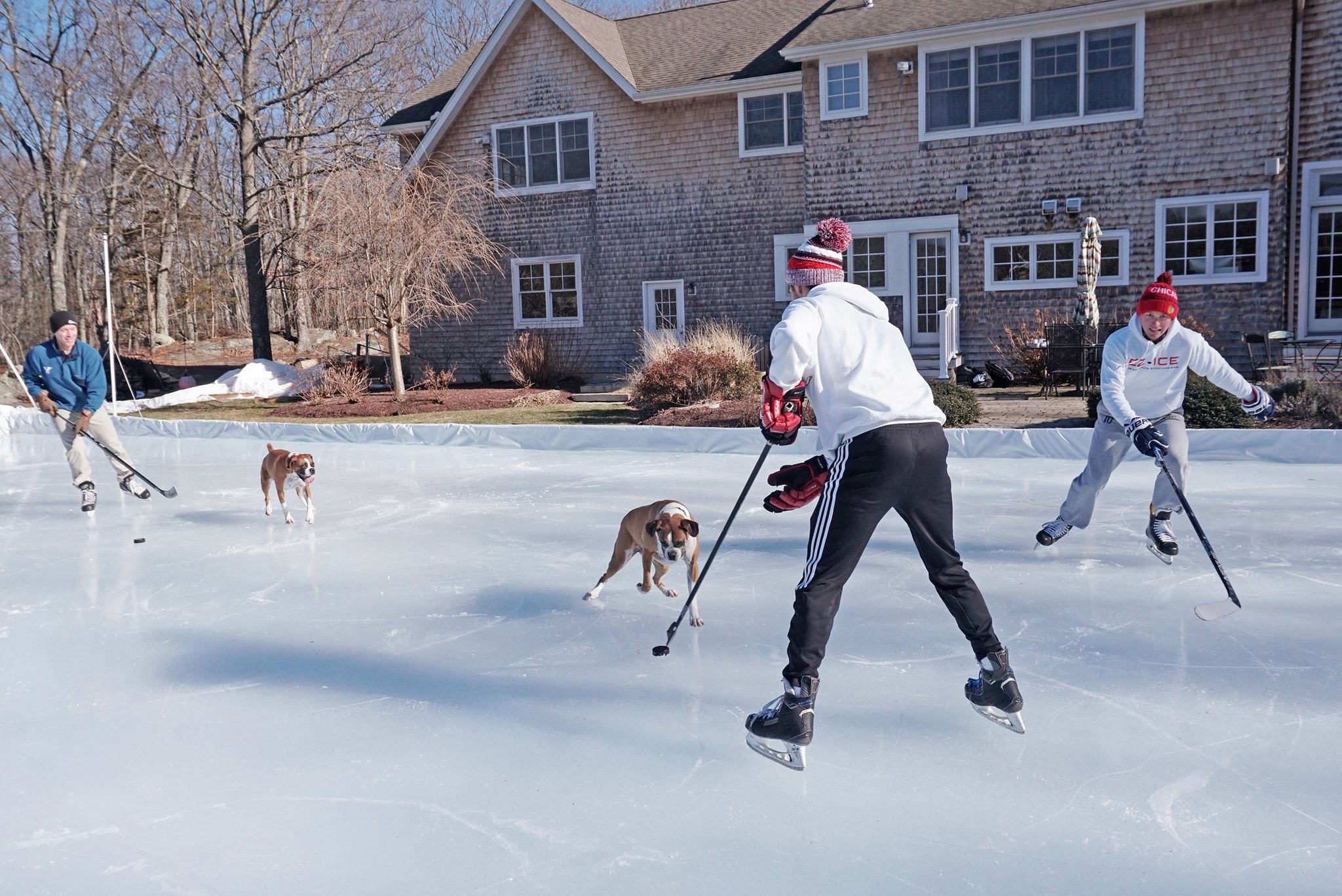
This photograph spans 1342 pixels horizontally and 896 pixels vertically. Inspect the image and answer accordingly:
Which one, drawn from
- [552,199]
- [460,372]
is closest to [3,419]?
[460,372]

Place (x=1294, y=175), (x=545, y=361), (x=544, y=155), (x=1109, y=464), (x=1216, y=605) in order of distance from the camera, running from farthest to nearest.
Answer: (x=544, y=155) → (x=545, y=361) → (x=1294, y=175) → (x=1109, y=464) → (x=1216, y=605)

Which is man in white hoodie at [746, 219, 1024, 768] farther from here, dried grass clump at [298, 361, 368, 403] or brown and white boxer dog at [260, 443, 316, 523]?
dried grass clump at [298, 361, 368, 403]

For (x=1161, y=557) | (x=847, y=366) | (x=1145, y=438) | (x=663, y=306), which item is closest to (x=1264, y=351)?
(x=663, y=306)

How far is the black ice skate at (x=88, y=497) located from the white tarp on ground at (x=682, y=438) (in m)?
4.45

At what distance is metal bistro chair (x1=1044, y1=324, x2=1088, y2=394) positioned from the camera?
1303 cm

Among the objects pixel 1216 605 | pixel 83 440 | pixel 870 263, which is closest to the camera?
pixel 1216 605

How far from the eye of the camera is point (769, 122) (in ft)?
59.0

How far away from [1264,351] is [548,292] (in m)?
12.7

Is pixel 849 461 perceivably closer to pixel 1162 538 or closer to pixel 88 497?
pixel 1162 538

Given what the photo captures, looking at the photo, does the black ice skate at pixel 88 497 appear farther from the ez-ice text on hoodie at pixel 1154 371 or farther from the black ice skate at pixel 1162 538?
the black ice skate at pixel 1162 538

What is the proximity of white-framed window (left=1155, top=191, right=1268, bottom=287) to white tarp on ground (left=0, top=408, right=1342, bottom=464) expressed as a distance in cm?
722

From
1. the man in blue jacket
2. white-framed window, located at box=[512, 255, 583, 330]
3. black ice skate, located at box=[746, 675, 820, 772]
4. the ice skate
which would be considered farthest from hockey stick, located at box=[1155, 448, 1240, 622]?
white-framed window, located at box=[512, 255, 583, 330]

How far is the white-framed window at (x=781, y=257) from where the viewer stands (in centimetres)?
1786

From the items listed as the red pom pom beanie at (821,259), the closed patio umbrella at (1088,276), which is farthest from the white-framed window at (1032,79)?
the red pom pom beanie at (821,259)
